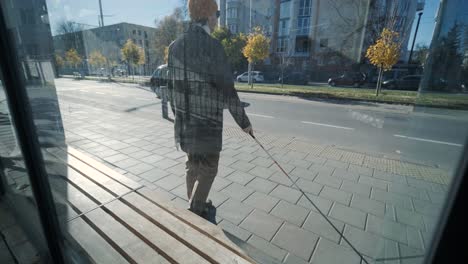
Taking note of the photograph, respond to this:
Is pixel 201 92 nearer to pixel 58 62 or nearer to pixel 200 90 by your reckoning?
pixel 200 90

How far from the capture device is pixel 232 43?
5.77ft

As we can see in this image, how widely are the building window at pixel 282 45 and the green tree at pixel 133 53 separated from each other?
4.06ft

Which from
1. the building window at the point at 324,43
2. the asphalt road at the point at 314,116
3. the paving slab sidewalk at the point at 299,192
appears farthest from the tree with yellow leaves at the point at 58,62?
the building window at the point at 324,43

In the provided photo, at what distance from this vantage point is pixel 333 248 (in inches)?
69.4

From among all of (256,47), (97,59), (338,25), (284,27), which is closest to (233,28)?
(256,47)

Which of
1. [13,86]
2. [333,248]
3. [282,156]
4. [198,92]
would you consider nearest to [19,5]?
[13,86]

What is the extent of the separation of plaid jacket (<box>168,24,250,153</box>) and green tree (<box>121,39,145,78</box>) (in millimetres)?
550

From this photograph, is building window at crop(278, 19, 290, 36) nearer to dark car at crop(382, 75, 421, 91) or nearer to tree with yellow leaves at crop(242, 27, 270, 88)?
tree with yellow leaves at crop(242, 27, 270, 88)

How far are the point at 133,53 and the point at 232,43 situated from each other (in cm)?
101

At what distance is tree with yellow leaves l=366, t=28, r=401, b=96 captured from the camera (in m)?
1.23

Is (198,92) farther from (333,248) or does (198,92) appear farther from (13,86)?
(333,248)

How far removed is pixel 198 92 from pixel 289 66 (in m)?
1.05

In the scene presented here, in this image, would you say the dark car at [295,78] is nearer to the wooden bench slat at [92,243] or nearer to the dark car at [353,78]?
the dark car at [353,78]

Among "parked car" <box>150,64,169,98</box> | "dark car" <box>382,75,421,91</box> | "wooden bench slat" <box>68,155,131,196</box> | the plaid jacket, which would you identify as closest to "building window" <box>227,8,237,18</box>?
the plaid jacket
